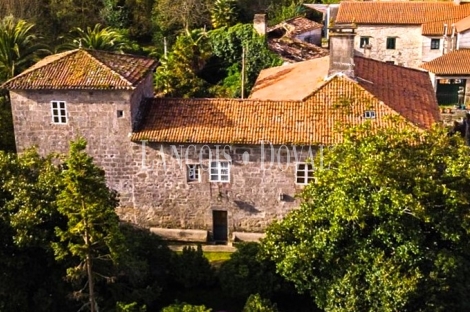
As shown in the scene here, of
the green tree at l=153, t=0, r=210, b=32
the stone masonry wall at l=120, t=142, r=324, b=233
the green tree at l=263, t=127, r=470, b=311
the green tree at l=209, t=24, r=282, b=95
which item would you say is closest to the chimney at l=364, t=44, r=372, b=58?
the green tree at l=209, t=24, r=282, b=95

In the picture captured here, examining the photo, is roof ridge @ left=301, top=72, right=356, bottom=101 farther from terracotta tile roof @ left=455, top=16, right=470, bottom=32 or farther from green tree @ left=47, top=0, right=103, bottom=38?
green tree @ left=47, top=0, right=103, bottom=38

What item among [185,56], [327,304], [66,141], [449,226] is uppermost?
[185,56]

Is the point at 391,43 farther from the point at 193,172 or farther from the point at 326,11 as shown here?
the point at 193,172

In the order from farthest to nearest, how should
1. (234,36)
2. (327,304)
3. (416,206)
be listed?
(234,36) → (327,304) → (416,206)

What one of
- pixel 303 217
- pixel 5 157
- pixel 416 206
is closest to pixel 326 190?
pixel 303 217

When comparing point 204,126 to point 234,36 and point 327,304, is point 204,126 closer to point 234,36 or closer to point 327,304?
point 327,304

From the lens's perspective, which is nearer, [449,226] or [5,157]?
[449,226]
